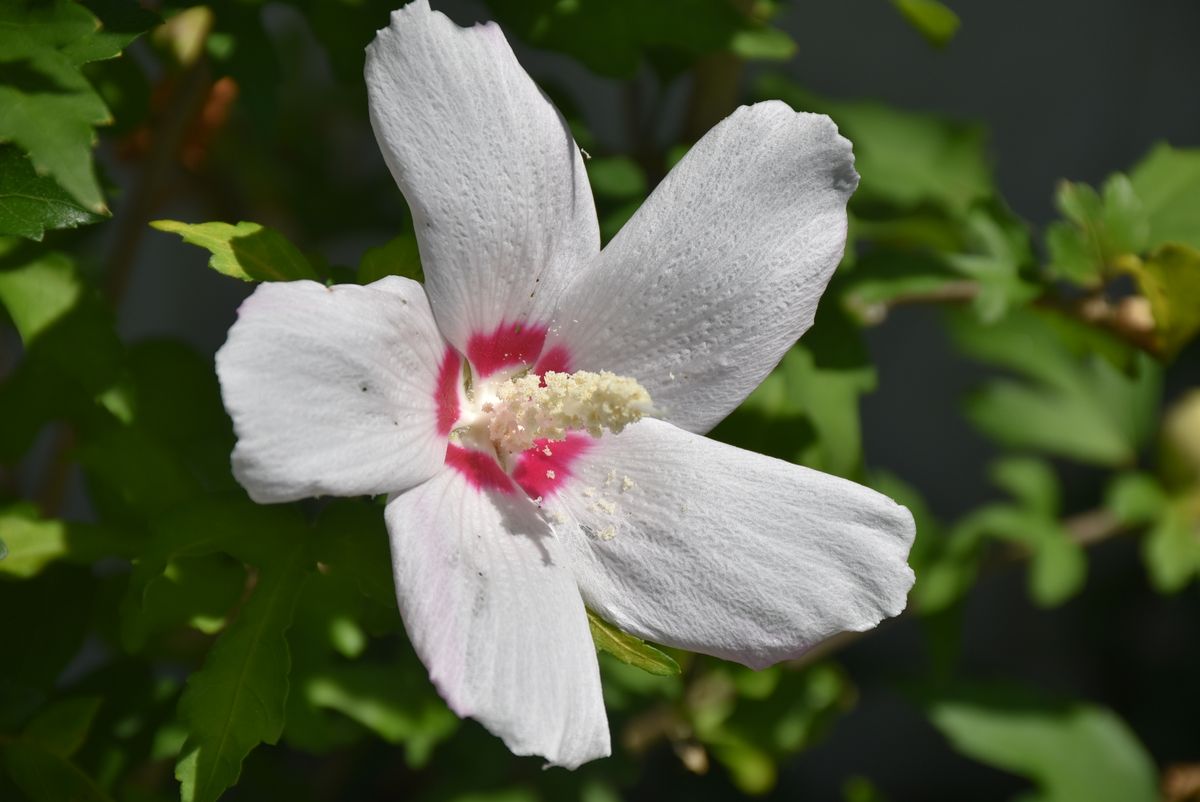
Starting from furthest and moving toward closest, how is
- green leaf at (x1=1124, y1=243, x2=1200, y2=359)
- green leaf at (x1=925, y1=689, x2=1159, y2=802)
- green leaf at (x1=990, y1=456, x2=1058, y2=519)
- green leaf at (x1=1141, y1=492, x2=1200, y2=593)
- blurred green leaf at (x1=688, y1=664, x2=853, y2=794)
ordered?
1. green leaf at (x1=990, y1=456, x2=1058, y2=519)
2. green leaf at (x1=925, y1=689, x2=1159, y2=802)
3. green leaf at (x1=1141, y1=492, x2=1200, y2=593)
4. blurred green leaf at (x1=688, y1=664, x2=853, y2=794)
5. green leaf at (x1=1124, y1=243, x2=1200, y2=359)

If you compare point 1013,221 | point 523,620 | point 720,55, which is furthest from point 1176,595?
point 523,620

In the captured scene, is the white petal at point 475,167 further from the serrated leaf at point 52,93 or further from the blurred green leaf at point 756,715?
the blurred green leaf at point 756,715

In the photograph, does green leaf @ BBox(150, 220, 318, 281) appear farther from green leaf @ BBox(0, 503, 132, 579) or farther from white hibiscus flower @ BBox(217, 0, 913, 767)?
green leaf @ BBox(0, 503, 132, 579)

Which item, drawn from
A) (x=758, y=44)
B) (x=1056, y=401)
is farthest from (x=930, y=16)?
(x=1056, y=401)

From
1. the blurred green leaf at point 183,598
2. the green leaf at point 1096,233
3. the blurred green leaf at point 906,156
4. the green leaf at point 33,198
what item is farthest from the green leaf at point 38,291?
the green leaf at point 1096,233

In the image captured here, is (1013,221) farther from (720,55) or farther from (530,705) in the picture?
(530,705)

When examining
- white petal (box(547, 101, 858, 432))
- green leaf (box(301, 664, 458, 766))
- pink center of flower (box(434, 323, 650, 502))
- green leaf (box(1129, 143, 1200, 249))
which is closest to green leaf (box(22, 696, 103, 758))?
green leaf (box(301, 664, 458, 766))
